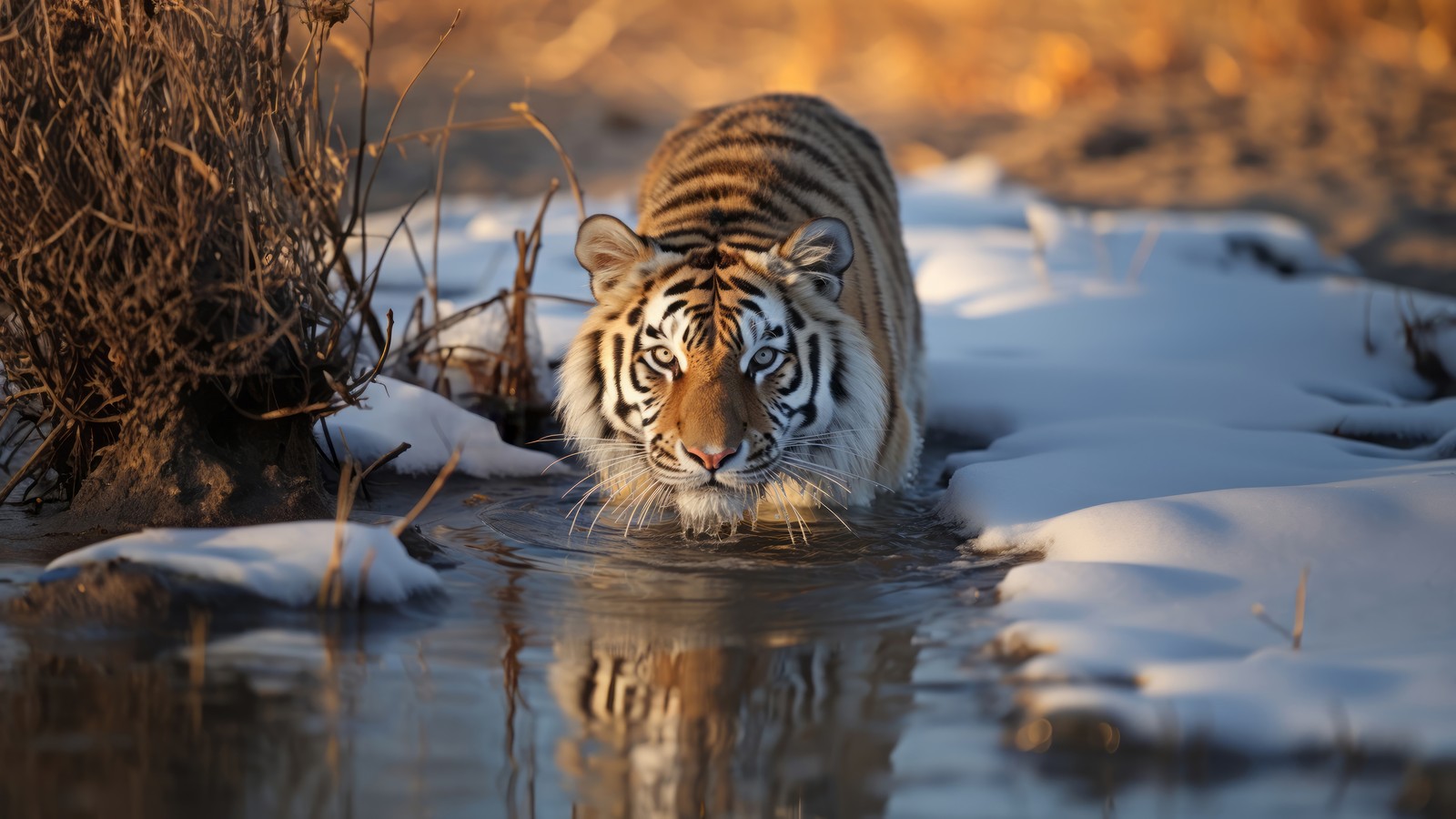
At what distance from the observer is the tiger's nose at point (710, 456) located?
3039mm

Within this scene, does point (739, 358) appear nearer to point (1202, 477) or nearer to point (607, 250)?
point (607, 250)

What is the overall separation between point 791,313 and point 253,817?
1.87 m

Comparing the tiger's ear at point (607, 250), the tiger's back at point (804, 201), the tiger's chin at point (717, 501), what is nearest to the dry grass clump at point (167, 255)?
the tiger's ear at point (607, 250)

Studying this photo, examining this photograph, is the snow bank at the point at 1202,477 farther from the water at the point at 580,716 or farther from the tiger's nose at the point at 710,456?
Result: the tiger's nose at the point at 710,456

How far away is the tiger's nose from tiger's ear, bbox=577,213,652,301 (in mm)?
566

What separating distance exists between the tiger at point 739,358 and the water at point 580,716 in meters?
0.38

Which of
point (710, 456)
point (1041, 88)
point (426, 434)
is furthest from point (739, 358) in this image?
point (1041, 88)

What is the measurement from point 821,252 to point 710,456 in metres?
0.63

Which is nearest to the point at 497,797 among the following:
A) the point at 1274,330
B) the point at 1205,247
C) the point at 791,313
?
the point at 791,313

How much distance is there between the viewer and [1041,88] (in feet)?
35.1

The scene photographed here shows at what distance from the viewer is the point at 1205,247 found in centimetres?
655

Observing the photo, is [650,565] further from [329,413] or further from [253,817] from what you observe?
[253,817]

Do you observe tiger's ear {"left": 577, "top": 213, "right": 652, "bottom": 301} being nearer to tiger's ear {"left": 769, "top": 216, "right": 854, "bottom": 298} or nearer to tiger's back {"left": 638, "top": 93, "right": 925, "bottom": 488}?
tiger's back {"left": 638, "top": 93, "right": 925, "bottom": 488}

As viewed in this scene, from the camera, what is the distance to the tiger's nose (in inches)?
120
